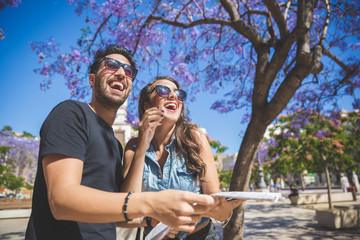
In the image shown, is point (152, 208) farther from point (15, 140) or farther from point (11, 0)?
point (15, 140)

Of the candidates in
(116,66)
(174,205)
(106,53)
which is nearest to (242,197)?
A: (174,205)

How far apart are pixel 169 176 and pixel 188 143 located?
1.12ft

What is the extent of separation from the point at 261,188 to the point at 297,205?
2822mm

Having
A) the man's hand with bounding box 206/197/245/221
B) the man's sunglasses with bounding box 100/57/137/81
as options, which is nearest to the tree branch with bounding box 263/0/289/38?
the man's sunglasses with bounding box 100/57/137/81

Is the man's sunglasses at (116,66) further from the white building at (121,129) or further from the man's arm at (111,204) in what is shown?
the white building at (121,129)

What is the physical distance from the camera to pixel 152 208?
87cm

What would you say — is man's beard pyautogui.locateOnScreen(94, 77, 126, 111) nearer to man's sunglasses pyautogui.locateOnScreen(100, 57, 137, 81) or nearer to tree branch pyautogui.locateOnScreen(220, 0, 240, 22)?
man's sunglasses pyautogui.locateOnScreen(100, 57, 137, 81)

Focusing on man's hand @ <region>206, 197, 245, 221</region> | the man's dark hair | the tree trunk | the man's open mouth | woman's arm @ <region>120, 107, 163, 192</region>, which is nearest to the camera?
man's hand @ <region>206, 197, 245, 221</region>

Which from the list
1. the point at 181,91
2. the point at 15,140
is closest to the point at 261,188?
the point at 181,91

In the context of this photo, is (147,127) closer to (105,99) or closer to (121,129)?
(105,99)

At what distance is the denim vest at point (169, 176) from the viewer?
1896mm

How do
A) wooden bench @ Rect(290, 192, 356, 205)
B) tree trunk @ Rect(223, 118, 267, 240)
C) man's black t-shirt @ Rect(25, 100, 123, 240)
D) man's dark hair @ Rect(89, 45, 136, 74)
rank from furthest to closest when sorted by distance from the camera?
wooden bench @ Rect(290, 192, 356, 205) < tree trunk @ Rect(223, 118, 267, 240) < man's dark hair @ Rect(89, 45, 136, 74) < man's black t-shirt @ Rect(25, 100, 123, 240)

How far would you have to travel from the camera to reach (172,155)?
6.64 ft

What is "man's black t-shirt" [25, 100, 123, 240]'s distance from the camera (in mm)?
1048
